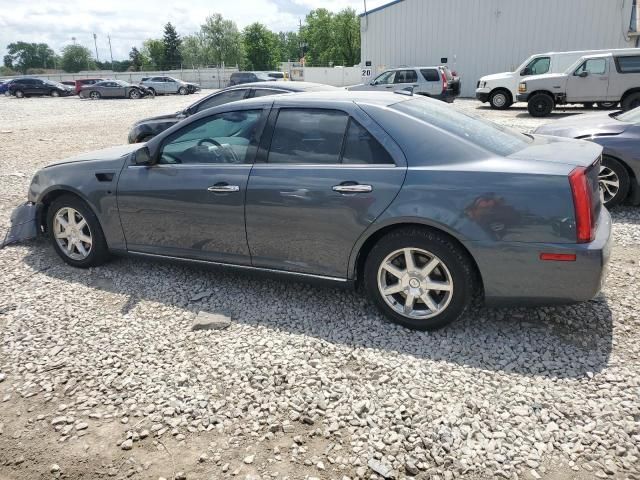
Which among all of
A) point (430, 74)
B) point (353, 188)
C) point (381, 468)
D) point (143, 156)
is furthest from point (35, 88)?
point (381, 468)

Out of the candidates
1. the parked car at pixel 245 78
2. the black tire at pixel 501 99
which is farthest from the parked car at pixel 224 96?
the parked car at pixel 245 78

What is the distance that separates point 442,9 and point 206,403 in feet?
101

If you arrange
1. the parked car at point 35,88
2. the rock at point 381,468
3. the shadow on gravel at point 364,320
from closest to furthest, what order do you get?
the rock at point 381,468, the shadow on gravel at point 364,320, the parked car at point 35,88

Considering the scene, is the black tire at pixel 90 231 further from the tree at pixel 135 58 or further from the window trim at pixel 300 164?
the tree at pixel 135 58

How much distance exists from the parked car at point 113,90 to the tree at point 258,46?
6511cm

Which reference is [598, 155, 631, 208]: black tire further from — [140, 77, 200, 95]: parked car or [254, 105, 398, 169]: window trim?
[140, 77, 200, 95]: parked car

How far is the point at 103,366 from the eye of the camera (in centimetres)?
327

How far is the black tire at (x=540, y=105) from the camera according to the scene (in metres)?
16.5

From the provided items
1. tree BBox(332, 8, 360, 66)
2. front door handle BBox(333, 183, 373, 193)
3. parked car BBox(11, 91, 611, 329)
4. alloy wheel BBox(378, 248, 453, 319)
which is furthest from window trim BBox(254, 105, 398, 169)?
tree BBox(332, 8, 360, 66)

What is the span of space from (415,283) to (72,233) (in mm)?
3237

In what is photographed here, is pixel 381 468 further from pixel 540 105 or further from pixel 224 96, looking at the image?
pixel 540 105

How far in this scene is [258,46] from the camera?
321ft

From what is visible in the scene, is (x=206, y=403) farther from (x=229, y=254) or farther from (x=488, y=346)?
(x=488, y=346)

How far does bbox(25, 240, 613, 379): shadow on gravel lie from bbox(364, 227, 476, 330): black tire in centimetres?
10
